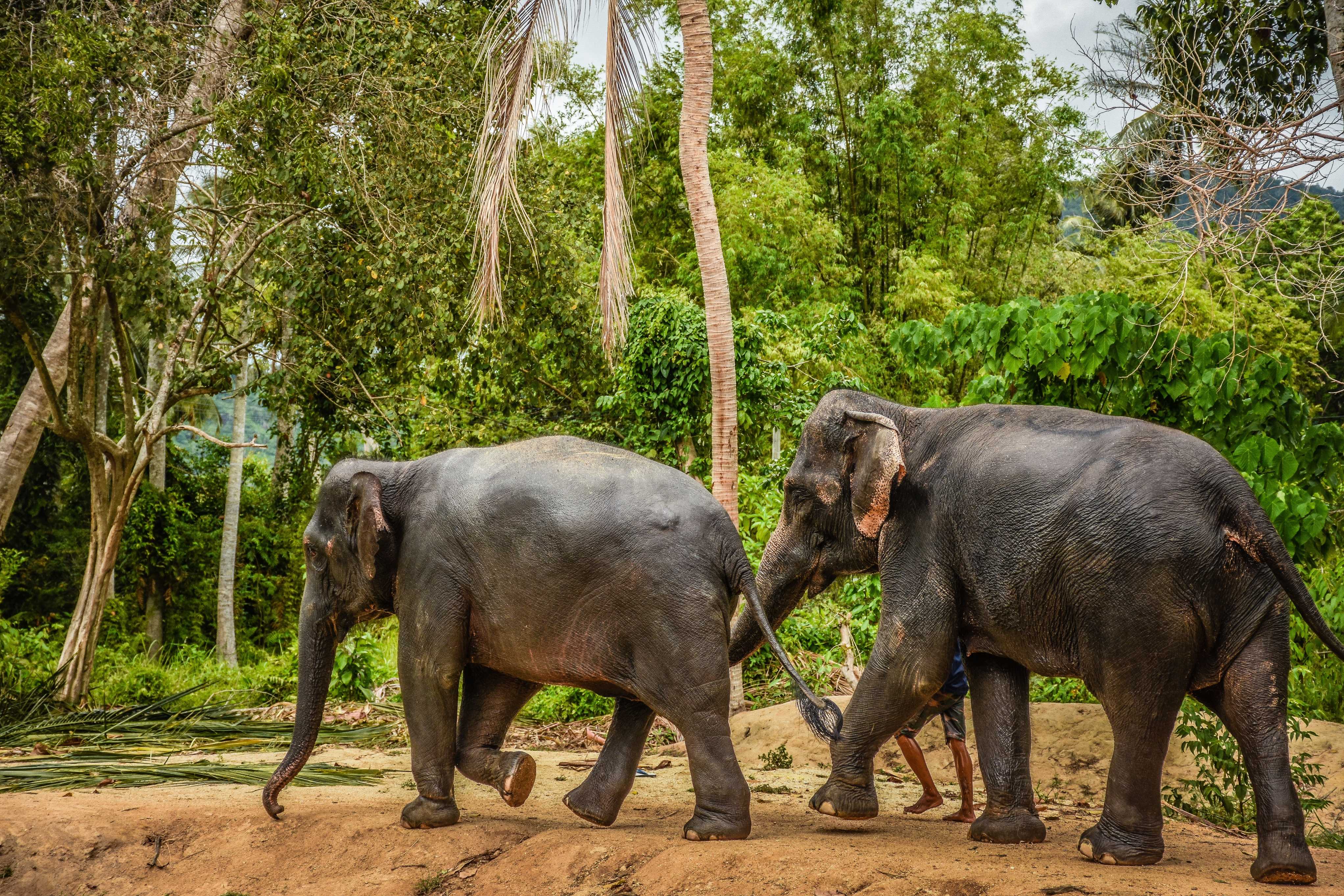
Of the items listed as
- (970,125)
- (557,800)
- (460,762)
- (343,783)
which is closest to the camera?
(460,762)

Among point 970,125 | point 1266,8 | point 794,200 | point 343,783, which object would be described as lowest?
point 343,783

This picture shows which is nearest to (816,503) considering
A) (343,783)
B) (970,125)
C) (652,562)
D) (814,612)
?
(652,562)

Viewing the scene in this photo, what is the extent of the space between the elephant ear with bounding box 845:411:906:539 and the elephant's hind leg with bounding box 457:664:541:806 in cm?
182

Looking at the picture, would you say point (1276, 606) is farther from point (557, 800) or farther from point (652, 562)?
point (557, 800)

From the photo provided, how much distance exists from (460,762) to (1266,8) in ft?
23.9

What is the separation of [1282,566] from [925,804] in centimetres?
249

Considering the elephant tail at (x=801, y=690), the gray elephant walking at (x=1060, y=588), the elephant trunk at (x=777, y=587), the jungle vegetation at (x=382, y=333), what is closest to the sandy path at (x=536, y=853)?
the gray elephant walking at (x=1060, y=588)

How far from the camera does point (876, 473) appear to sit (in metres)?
5.07

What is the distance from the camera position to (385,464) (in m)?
5.81

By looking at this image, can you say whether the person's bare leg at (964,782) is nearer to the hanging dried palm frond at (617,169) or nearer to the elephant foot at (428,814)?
the elephant foot at (428,814)

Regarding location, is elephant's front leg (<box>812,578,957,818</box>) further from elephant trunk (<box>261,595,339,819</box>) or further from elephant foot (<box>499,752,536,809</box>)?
elephant trunk (<box>261,595,339,819</box>)

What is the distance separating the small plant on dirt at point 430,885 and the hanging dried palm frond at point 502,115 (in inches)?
160

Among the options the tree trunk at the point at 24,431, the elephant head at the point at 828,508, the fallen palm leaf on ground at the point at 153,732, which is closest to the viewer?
the elephant head at the point at 828,508

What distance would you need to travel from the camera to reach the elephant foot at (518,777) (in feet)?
17.1
